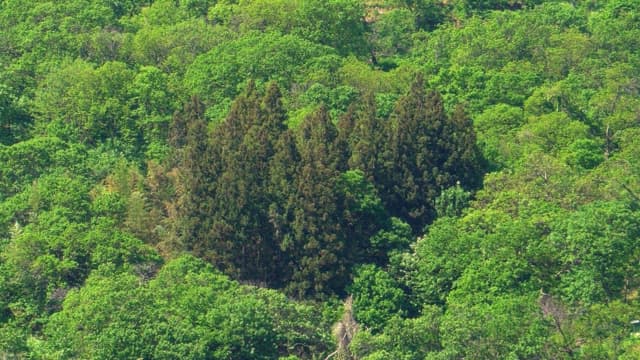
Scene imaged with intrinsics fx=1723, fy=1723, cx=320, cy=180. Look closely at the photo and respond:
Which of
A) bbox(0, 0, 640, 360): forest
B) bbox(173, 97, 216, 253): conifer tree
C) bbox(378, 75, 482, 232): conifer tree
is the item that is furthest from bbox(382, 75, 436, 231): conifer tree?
bbox(173, 97, 216, 253): conifer tree

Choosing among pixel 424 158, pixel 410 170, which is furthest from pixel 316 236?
pixel 424 158

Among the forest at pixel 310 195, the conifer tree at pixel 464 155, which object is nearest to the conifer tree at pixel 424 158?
the conifer tree at pixel 464 155

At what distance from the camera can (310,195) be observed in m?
80.5

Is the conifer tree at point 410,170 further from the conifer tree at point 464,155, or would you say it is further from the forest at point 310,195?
the conifer tree at point 464,155

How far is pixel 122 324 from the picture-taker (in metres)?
71.6

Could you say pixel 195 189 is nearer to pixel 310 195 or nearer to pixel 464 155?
pixel 310 195

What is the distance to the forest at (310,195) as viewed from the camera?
240ft

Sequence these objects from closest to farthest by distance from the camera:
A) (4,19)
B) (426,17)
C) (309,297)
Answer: (309,297)
(4,19)
(426,17)

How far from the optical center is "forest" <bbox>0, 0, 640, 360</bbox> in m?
73.1

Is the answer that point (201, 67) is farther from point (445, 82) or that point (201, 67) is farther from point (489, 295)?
point (489, 295)

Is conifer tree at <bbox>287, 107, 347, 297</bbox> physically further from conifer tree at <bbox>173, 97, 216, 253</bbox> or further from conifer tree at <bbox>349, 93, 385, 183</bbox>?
conifer tree at <bbox>173, 97, 216, 253</bbox>

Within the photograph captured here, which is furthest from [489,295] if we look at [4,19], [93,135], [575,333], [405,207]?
[4,19]

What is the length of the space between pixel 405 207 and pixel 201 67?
1854 centimetres

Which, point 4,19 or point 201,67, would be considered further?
point 4,19
